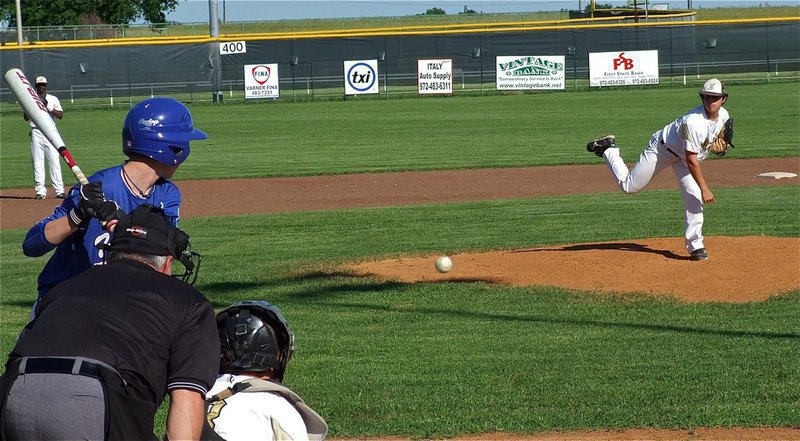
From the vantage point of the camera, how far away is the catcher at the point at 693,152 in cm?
1107

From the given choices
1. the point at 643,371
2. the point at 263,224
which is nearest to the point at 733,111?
the point at 263,224

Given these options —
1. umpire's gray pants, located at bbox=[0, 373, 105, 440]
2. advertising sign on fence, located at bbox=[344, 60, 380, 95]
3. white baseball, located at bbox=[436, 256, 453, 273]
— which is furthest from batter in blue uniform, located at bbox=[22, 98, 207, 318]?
advertising sign on fence, located at bbox=[344, 60, 380, 95]

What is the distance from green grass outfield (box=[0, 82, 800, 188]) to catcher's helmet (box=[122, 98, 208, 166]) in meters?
16.7

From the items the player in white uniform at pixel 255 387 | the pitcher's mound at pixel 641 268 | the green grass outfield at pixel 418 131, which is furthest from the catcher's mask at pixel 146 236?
the green grass outfield at pixel 418 131

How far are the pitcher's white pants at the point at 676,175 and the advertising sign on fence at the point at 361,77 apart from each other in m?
33.0

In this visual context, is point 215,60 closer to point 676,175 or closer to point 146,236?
point 676,175

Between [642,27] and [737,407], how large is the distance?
40981mm

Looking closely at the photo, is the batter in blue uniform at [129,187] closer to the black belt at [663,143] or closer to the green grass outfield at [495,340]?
the green grass outfield at [495,340]

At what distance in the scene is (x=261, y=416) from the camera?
3203 mm

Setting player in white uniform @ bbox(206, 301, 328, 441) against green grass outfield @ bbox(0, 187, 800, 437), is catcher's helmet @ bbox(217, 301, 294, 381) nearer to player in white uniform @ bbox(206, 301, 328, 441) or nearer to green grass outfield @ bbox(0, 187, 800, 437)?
player in white uniform @ bbox(206, 301, 328, 441)

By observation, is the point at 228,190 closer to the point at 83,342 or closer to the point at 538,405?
the point at 538,405

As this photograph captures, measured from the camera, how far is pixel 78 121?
121 feet

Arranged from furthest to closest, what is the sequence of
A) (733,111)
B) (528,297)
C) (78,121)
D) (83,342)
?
1. (78,121)
2. (733,111)
3. (528,297)
4. (83,342)

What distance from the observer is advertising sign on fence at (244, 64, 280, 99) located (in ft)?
145
